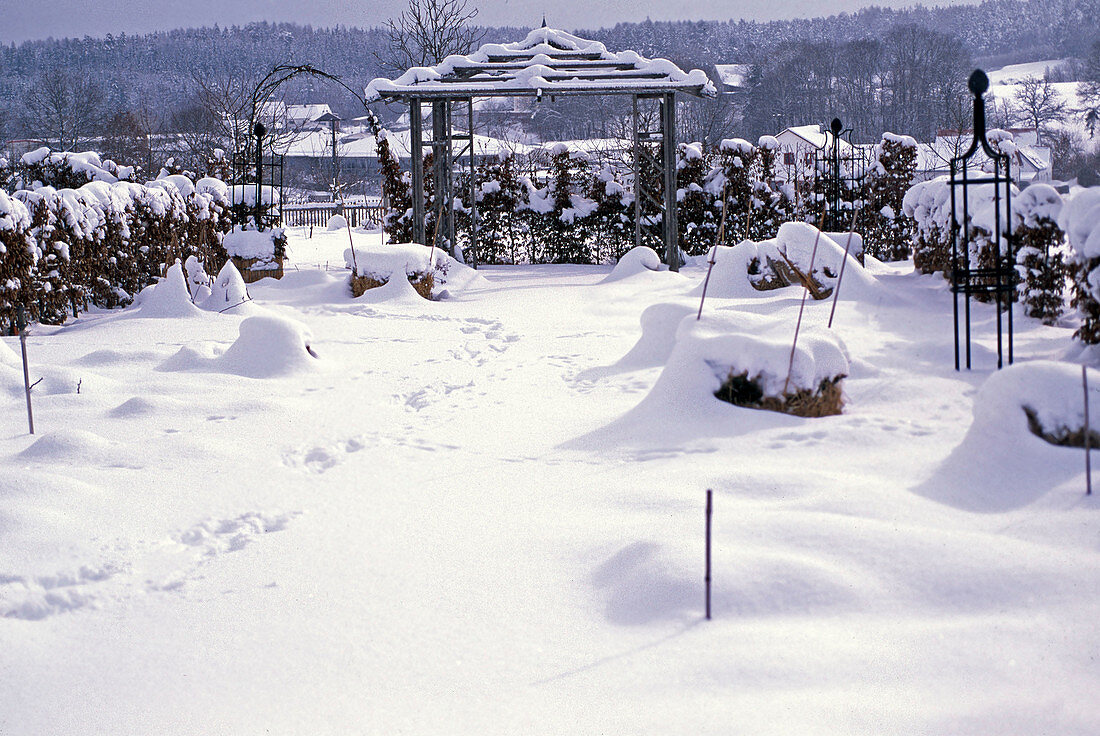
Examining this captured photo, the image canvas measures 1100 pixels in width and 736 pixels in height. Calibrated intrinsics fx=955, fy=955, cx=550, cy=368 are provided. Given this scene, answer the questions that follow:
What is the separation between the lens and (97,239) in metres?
10.1

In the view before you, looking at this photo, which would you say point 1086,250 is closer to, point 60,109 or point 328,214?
point 328,214

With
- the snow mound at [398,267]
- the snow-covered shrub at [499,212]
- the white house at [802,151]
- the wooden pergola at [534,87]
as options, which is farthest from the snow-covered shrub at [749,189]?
the snow mound at [398,267]

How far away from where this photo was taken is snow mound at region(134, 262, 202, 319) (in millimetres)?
9789

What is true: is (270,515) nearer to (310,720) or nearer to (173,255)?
(310,720)

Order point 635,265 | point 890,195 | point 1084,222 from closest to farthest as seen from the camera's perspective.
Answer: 1. point 1084,222
2. point 635,265
3. point 890,195

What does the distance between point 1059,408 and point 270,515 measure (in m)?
3.53

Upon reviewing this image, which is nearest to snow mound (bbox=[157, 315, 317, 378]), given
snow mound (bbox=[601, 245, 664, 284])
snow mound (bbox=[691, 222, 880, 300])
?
snow mound (bbox=[691, 222, 880, 300])

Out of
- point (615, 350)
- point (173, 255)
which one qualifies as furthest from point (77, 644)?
point (173, 255)

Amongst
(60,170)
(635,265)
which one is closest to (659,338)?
(635,265)

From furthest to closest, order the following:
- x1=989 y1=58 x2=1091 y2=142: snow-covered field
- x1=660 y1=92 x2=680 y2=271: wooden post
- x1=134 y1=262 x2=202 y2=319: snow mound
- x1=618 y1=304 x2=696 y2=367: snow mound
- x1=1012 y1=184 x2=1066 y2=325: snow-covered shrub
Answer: x1=989 y1=58 x2=1091 y2=142: snow-covered field < x1=660 y1=92 x2=680 y2=271: wooden post < x1=134 y1=262 x2=202 y2=319: snow mound < x1=1012 y1=184 x2=1066 y2=325: snow-covered shrub < x1=618 y1=304 x2=696 y2=367: snow mound

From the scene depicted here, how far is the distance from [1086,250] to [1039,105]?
63.5 meters

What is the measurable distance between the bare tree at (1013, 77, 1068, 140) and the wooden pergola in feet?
158

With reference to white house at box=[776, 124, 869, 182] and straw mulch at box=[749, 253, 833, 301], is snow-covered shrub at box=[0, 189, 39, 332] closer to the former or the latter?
straw mulch at box=[749, 253, 833, 301]

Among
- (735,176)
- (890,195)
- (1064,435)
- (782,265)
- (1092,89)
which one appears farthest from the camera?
(1092,89)
